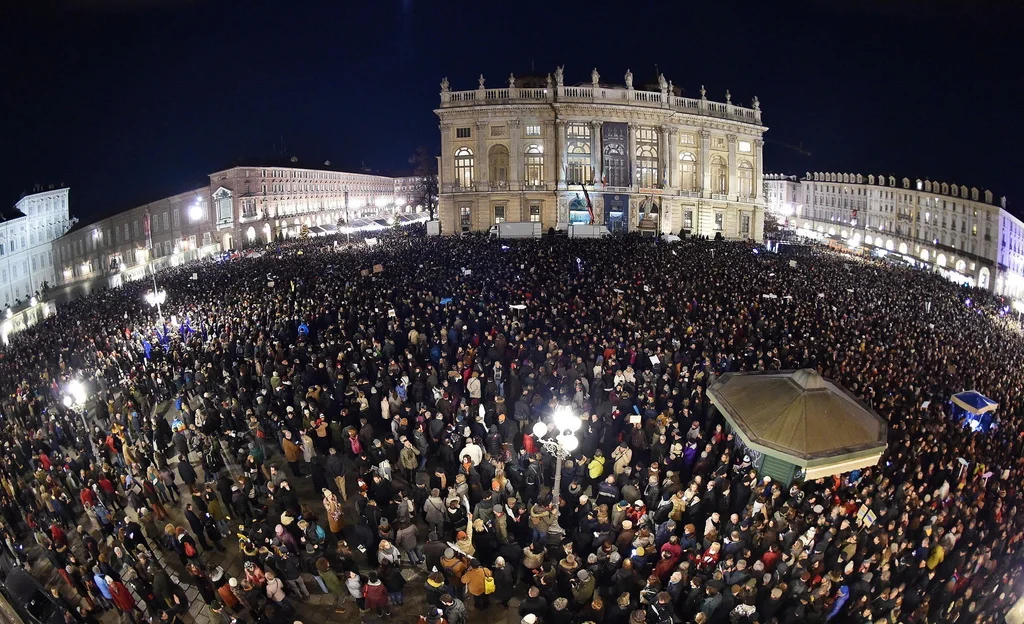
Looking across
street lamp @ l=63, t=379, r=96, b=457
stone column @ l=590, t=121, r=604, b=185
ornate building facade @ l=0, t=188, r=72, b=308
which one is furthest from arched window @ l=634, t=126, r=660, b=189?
ornate building facade @ l=0, t=188, r=72, b=308

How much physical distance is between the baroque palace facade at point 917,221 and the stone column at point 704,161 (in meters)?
18.6

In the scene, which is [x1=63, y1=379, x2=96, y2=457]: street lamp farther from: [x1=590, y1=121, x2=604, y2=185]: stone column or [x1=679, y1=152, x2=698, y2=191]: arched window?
[x1=679, y1=152, x2=698, y2=191]: arched window

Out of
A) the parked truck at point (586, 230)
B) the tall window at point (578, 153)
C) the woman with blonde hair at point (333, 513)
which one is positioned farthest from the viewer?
the tall window at point (578, 153)

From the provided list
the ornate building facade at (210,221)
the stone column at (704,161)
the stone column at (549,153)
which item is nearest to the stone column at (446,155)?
the stone column at (549,153)

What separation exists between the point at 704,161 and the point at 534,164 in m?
15.3

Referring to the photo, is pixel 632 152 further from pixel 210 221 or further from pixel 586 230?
pixel 210 221

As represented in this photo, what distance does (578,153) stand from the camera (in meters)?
46.3

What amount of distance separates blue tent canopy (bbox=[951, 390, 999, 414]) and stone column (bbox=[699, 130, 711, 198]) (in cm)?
3888

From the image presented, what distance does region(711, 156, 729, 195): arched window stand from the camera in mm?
51562

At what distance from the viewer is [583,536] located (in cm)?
824

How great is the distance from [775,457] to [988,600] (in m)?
3.17

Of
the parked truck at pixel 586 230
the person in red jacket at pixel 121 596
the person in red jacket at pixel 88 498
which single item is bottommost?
the person in red jacket at pixel 121 596

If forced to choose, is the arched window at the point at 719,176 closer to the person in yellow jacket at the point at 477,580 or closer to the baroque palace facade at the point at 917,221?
the baroque palace facade at the point at 917,221

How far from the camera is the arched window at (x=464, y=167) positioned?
4753cm
